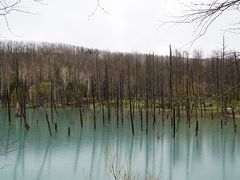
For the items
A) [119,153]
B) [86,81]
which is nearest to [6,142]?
[119,153]

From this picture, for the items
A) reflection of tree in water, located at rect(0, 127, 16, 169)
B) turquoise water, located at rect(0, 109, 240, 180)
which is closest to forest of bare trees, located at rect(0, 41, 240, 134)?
turquoise water, located at rect(0, 109, 240, 180)

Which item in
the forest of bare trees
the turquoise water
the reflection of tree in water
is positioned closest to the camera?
the turquoise water

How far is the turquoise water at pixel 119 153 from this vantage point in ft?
44.3

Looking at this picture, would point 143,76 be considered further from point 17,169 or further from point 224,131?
point 17,169

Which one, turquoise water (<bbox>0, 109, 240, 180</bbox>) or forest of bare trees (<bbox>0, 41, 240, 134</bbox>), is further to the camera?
forest of bare trees (<bbox>0, 41, 240, 134</bbox>)

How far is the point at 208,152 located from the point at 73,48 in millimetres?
63985

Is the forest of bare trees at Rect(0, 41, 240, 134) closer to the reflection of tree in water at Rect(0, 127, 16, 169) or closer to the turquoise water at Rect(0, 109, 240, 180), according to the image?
the turquoise water at Rect(0, 109, 240, 180)

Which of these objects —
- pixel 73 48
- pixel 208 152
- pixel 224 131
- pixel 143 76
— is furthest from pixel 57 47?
pixel 208 152

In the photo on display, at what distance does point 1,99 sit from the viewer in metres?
43.9

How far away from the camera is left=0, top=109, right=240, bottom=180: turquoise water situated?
44.3 feet

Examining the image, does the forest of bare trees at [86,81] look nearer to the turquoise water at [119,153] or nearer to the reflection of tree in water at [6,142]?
the turquoise water at [119,153]

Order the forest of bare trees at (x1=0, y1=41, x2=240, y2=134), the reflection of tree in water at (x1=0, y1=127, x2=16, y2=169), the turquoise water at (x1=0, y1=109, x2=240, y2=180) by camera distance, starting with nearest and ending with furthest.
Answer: the turquoise water at (x1=0, y1=109, x2=240, y2=180), the reflection of tree in water at (x1=0, y1=127, x2=16, y2=169), the forest of bare trees at (x1=0, y1=41, x2=240, y2=134)

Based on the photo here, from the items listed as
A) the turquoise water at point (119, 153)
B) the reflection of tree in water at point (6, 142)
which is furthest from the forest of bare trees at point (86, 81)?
the reflection of tree in water at point (6, 142)

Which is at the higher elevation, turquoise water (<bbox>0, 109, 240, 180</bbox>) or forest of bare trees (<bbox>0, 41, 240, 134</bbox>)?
forest of bare trees (<bbox>0, 41, 240, 134</bbox>)
